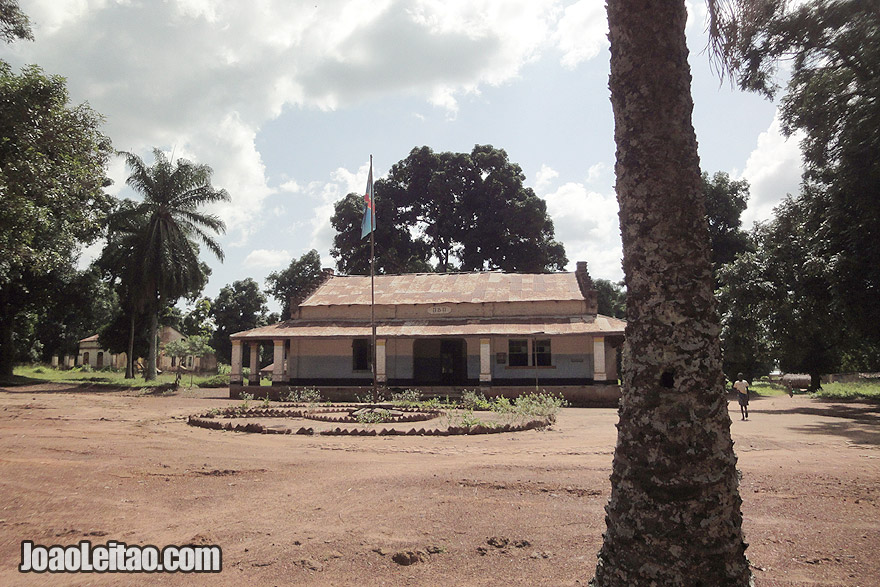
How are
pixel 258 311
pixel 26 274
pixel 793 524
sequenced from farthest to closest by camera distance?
1. pixel 258 311
2. pixel 26 274
3. pixel 793 524

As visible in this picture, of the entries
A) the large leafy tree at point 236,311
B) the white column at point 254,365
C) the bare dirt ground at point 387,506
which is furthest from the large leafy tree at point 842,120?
the large leafy tree at point 236,311

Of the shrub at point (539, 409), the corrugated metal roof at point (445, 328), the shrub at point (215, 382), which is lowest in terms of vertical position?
the shrub at point (215, 382)

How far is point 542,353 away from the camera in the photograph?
2325 cm

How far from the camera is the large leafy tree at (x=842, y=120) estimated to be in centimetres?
1434

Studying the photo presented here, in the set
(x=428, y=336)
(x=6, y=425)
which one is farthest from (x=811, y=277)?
(x=6, y=425)

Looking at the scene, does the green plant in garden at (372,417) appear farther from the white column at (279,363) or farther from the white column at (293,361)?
the white column at (293,361)

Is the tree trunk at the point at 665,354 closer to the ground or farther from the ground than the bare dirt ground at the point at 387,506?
farther from the ground

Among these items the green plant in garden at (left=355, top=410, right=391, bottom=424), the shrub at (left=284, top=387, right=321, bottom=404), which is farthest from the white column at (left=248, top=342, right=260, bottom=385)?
the green plant in garden at (left=355, top=410, right=391, bottom=424)

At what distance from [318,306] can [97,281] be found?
16.2 m

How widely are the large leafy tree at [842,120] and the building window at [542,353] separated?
10339 mm

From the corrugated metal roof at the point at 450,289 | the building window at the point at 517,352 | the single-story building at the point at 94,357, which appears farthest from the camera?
the single-story building at the point at 94,357

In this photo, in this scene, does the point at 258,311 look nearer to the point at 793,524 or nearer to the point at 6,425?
the point at 6,425

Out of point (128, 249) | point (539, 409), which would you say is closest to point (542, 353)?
point (539, 409)

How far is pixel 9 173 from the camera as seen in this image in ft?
44.8
